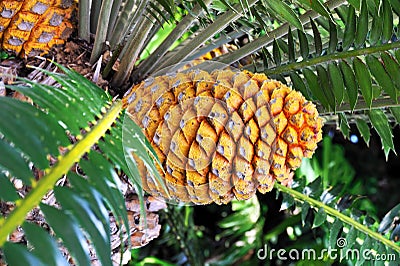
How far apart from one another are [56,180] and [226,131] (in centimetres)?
27

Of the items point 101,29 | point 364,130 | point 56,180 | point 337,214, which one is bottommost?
point 337,214

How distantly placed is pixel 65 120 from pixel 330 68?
413 millimetres

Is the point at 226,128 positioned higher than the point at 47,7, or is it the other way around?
the point at 47,7

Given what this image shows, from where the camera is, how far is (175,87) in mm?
691

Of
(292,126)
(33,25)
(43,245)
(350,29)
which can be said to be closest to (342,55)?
(350,29)

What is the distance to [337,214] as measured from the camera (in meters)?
0.94

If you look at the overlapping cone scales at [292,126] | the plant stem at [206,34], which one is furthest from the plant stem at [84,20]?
the overlapping cone scales at [292,126]

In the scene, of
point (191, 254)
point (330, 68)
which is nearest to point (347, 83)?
point (330, 68)

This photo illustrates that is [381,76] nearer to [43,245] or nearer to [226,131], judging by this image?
[226,131]

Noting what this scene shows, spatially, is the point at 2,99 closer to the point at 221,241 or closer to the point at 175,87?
the point at 175,87

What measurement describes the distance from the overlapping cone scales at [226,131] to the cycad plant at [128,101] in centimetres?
3

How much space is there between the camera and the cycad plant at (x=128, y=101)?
0.41 metres

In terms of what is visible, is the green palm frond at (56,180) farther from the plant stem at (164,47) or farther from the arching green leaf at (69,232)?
the plant stem at (164,47)

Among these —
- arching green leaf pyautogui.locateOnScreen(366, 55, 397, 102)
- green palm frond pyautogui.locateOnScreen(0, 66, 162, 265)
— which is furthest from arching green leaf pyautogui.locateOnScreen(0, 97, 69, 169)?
arching green leaf pyautogui.locateOnScreen(366, 55, 397, 102)
